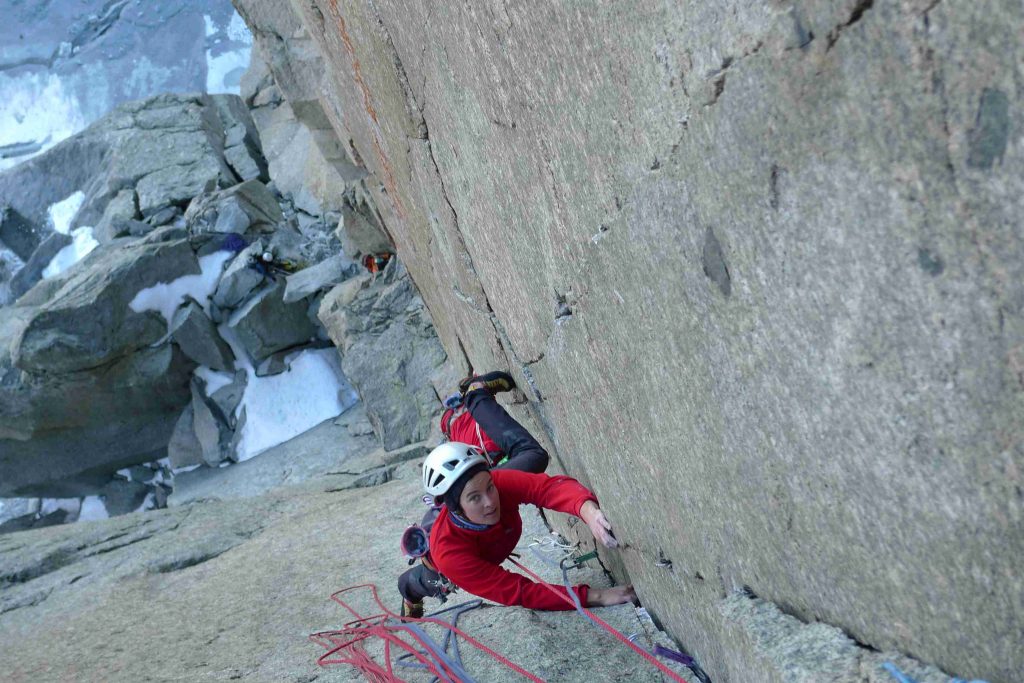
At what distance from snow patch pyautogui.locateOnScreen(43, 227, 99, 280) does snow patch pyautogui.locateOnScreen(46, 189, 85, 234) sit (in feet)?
1.28

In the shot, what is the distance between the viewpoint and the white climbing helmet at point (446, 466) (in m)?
2.64

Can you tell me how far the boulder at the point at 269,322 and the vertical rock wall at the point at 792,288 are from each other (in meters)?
9.88

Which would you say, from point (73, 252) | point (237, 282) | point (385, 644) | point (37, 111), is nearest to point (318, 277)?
point (237, 282)

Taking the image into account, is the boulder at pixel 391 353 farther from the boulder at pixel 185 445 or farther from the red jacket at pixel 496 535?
the red jacket at pixel 496 535

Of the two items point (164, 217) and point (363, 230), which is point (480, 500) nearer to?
point (363, 230)

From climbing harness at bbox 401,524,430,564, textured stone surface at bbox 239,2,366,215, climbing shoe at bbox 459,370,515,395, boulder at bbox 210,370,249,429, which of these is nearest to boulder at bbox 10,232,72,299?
textured stone surface at bbox 239,2,366,215

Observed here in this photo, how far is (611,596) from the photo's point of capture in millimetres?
2715

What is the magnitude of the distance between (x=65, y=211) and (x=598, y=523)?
1624 centimetres

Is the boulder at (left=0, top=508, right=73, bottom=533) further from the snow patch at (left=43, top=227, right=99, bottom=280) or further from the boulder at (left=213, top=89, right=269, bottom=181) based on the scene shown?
the boulder at (left=213, top=89, right=269, bottom=181)

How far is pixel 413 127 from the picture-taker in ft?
10.7

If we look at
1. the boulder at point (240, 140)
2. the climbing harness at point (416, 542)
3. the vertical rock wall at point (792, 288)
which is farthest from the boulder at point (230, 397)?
the vertical rock wall at point (792, 288)

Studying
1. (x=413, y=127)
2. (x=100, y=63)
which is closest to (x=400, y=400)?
(x=413, y=127)

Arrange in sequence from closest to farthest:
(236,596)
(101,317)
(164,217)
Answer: (236,596)
(101,317)
(164,217)

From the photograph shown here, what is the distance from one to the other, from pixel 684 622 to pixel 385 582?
6.67 feet
